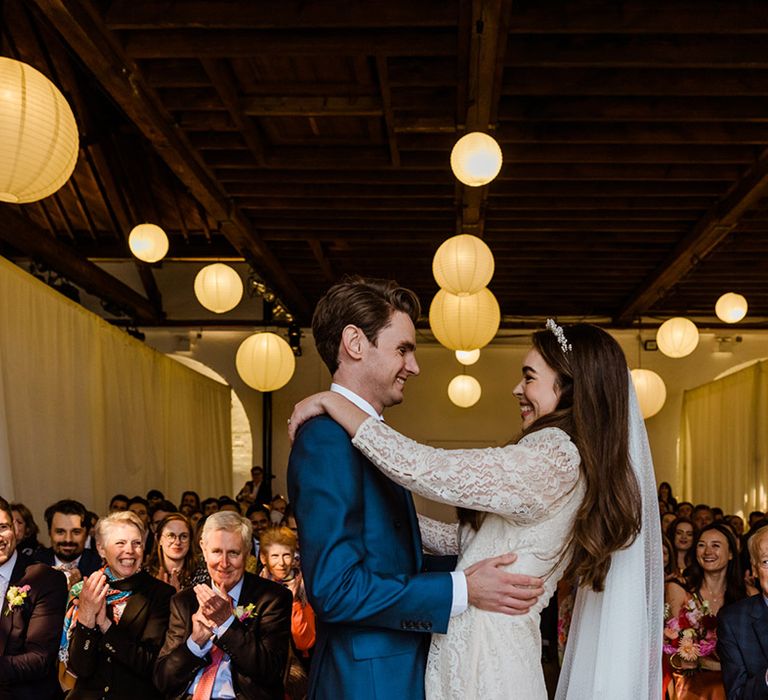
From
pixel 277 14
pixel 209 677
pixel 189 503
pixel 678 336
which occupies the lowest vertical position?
pixel 209 677

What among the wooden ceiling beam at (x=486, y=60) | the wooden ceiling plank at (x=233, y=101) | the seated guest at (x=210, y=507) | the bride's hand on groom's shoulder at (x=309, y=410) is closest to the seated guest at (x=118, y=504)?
the seated guest at (x=210, y=507)

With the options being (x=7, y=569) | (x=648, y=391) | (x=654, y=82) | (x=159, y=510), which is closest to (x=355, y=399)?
(x=7, y=569)

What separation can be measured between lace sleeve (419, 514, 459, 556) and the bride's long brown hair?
0.27 meters

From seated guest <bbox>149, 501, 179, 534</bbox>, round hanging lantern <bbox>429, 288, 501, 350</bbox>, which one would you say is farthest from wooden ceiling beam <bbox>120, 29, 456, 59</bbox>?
seated guest <bbox>149, 501, 179, 534</bbox>

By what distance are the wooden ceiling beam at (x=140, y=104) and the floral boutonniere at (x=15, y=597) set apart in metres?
2.82

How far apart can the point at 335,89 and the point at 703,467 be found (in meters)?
9.81

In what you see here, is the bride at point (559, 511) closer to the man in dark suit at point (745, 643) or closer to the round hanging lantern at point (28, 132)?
the man in dark suit at point (745, 643)

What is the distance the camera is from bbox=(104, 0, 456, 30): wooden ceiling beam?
16.8 feet

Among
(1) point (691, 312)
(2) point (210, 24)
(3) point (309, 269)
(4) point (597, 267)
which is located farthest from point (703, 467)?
(2) point (210, 24)

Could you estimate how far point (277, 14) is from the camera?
5.19 meters

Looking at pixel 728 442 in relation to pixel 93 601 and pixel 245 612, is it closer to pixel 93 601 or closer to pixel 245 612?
pixel 245 612

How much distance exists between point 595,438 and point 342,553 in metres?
0.65

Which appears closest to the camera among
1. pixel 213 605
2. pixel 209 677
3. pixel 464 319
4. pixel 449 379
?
pixel 213 605

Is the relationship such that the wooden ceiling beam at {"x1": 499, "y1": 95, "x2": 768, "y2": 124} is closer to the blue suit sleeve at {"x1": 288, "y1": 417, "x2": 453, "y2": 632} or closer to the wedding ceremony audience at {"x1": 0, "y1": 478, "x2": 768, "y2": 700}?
the wedding ceremony audience at {"x1": 0, "y1": 478, "x2": 768, "y2": 700}
